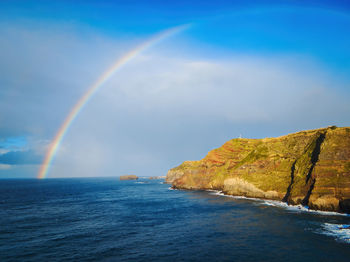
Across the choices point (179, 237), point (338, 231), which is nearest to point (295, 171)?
point (338, 231)

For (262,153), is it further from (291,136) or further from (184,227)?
(184,227)

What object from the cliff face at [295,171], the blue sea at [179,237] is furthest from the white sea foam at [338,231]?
the cliff face at [295,171]

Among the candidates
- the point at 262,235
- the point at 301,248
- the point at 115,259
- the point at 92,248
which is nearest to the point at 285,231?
the point at 262,235

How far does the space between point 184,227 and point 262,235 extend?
16620 millimetres

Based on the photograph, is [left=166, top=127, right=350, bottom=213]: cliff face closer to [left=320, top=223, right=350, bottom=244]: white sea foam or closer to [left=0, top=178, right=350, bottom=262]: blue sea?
[left=0, top=178, right=350, bottom=262]: blue sea

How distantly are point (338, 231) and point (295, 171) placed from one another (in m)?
40.3

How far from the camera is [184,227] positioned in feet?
164

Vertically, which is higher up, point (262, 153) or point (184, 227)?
point (262, 153)

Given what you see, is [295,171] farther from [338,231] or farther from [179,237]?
[179,237]

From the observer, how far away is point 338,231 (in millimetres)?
43562

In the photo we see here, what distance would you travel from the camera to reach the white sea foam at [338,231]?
130 ft

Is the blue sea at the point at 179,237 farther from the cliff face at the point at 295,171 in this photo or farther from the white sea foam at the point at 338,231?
the cliff face at the point at 295,171

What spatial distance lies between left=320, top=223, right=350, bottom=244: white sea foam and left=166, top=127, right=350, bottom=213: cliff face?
638 inches

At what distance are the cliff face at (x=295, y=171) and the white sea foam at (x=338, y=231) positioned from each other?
53.2 feet
